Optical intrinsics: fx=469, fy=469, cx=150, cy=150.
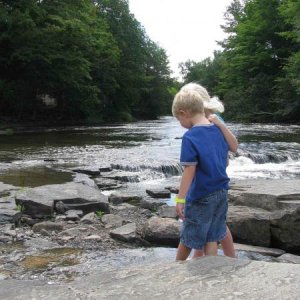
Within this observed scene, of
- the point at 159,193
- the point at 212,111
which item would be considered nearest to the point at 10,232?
the point at 212,111

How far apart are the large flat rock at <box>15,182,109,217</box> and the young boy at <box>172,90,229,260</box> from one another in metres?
3.93

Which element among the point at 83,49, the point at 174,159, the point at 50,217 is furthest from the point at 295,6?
the point at 50,217

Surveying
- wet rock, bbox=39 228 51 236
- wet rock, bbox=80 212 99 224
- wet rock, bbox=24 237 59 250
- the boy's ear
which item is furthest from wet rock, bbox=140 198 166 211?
the boy's ear

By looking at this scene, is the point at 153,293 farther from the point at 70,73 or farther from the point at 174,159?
the point at 70,73

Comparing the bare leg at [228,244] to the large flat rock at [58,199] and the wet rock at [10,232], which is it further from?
the large flat rock at [58,199]

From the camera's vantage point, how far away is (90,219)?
7309 millimetres

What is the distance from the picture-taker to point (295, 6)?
117ft

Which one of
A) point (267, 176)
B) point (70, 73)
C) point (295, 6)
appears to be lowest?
point (267, 176)

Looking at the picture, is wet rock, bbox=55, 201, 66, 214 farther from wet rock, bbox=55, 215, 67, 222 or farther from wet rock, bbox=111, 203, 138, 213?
wet rock, bbox=111, 203, 138, 213

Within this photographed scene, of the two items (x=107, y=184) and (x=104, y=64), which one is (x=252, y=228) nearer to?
(x=107, y=184)

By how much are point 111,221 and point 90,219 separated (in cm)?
33

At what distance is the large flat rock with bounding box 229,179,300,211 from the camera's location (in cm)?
644

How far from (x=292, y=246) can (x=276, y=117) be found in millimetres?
39163

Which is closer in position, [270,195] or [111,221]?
[270,195]
